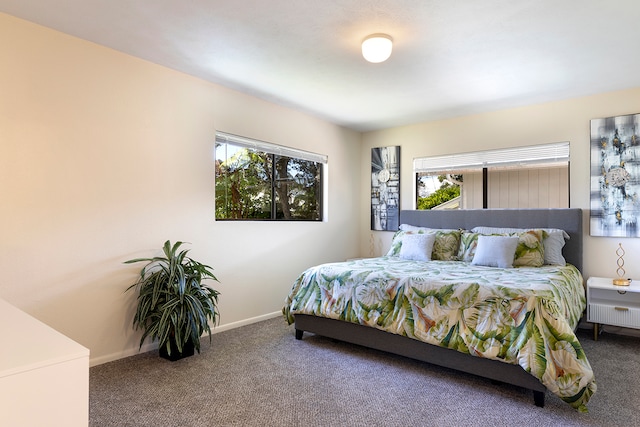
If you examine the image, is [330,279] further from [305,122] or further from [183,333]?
[305,122]

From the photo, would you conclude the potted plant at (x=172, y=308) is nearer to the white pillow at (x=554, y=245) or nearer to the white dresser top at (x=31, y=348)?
the white dresser top at (x=31, y=348)

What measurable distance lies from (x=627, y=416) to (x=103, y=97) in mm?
4068

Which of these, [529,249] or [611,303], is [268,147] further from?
[611,303]

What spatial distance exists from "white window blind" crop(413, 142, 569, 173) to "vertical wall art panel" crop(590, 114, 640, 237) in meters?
0.31

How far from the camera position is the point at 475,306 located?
2.52 meters

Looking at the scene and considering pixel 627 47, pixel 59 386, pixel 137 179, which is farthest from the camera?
pixel 137 179

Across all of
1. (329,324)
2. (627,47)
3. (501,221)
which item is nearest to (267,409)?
(329,324)

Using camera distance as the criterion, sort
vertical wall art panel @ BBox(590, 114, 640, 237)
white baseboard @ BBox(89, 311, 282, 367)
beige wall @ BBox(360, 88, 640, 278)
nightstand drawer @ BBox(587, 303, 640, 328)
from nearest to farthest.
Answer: white baseboard @ BBox(89, 311, 282, 367) → nightstand drawer @ BBox(587, 303, 640, 328) → vertical wall art panel @ BBox(590, 114, 640, 237) → beige wall @ BBox(360, 88, 640, 278)

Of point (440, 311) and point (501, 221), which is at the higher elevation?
point (501, 221)

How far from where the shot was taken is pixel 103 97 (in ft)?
9.66

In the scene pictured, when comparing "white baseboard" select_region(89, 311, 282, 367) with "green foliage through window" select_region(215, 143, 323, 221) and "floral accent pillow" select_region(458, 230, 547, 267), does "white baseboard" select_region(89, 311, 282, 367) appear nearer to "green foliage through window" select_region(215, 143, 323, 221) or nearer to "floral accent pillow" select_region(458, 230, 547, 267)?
"green foliage through window" select_region(215, 143, 323, 221)

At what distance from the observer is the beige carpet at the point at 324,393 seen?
2119 millimetres

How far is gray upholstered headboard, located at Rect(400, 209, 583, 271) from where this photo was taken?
3842 mm

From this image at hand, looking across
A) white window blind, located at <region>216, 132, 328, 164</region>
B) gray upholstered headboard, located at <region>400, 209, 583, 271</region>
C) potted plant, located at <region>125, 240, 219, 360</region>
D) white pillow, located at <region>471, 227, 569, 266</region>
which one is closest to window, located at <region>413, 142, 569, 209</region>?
gray upholstered headboard, located at <region>400, 209, 583, 271</region>
